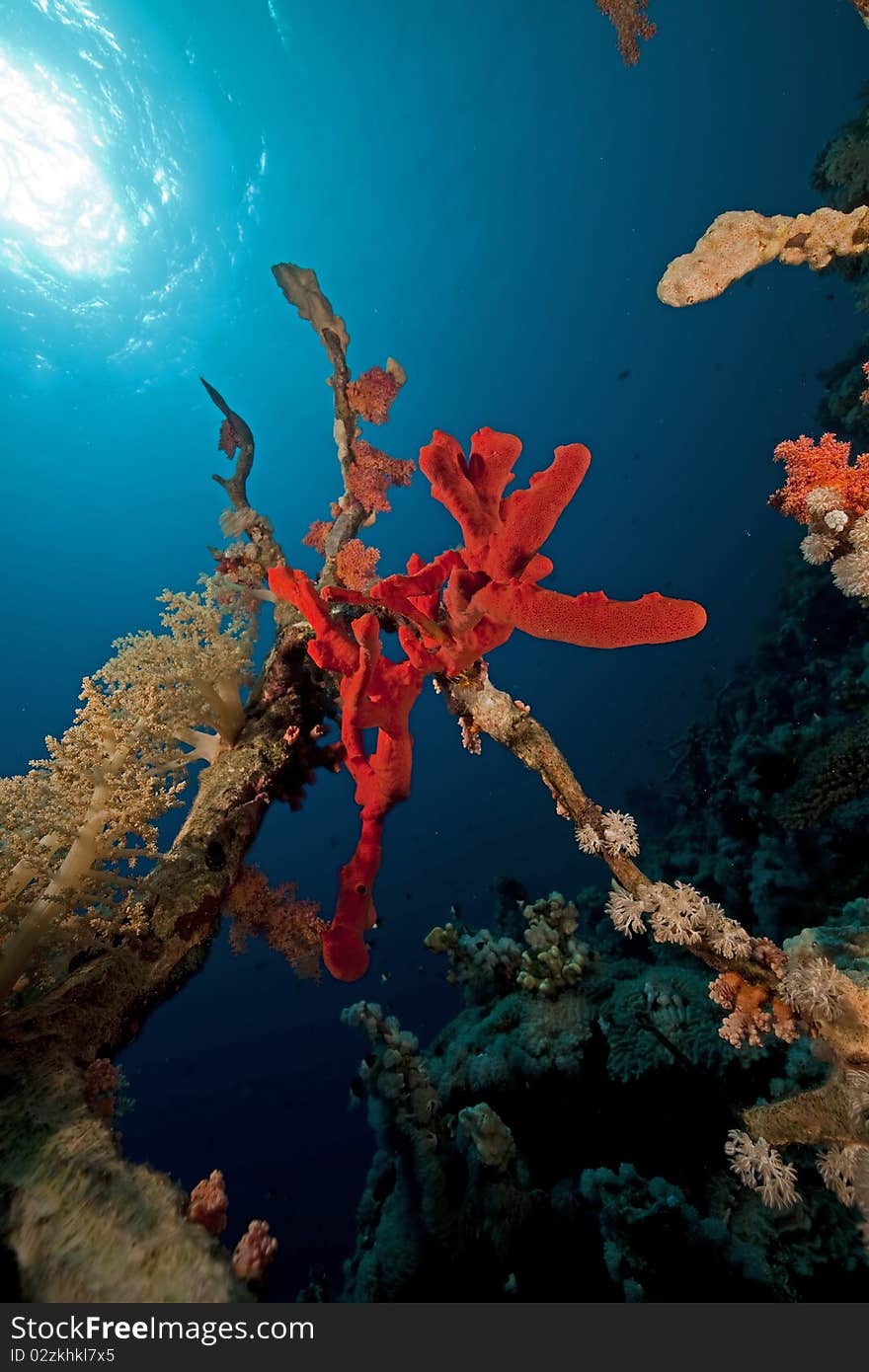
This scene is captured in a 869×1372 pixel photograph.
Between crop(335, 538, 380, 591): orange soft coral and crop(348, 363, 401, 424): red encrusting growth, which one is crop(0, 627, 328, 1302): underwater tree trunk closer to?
crop(335, 538, 380, 591): orange soft coral

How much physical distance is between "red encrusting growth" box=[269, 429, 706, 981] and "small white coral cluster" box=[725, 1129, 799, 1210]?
2.62 metres

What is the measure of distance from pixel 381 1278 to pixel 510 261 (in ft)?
197

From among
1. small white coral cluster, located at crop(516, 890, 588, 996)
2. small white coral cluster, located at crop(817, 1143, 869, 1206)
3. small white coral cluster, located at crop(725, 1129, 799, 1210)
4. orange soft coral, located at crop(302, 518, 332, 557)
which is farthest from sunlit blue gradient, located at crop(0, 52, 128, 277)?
small white coral cluster, located at crop(817, 1143, 869, 1206)

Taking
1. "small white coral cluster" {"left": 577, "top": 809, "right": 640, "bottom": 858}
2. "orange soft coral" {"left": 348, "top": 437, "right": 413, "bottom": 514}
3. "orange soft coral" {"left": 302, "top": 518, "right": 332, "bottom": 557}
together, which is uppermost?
"orange soft coral" {"left": 348, "top": 437, "right": 413, "bottom": 514}

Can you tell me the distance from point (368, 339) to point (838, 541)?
182 ft

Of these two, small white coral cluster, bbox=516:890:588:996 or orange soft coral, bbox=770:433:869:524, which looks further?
small white coral cluster, bbox=516:890:588:996

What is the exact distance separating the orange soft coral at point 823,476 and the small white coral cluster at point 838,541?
0.08 m

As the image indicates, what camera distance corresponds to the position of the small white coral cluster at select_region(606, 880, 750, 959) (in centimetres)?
294

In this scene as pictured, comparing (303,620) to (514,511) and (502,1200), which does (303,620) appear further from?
(502,1200)

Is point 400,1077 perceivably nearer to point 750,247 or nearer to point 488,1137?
point 488,1137

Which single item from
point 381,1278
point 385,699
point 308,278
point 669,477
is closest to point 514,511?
point 385,699

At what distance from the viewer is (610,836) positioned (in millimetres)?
3270

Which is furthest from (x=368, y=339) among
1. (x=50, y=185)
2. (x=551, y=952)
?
(x=551, y=952)

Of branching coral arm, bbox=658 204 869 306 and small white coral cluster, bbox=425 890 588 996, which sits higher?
branching coral arm, bbox=658 204 869 306
